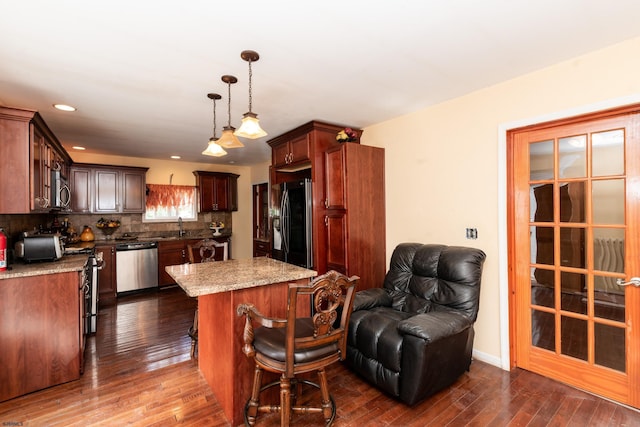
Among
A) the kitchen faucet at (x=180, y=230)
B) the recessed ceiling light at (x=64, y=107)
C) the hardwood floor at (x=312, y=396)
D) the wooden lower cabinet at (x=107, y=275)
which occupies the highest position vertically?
the recessed ceiling light at (x=64, y=107)

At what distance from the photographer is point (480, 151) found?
2803 mm

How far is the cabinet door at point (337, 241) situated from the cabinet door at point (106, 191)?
4125 millimetres

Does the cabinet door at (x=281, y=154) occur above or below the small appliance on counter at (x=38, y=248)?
above

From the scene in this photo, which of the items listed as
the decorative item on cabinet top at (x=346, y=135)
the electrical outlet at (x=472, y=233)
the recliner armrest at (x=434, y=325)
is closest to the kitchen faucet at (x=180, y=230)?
the decorative item on cabinet top at (x=346, y=135)

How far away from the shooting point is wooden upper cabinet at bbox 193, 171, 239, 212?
6.29 meters

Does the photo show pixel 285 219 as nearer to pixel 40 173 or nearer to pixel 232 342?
pixel 232 342

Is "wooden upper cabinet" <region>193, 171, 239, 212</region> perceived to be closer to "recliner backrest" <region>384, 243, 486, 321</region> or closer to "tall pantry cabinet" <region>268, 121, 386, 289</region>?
"tall pantry cabinet" <region>268, 121, 386, 289</region>

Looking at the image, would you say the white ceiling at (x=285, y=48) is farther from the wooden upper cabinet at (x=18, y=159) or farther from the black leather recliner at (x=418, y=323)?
the black leather recliner at (x=418, y=323)

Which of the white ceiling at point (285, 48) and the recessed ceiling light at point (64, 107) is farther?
the recessed ceiling light at point (64, 107)

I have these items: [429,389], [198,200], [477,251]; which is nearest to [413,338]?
[429,389]

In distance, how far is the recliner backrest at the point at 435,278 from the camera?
2.51 meters

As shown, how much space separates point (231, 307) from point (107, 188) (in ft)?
15.3

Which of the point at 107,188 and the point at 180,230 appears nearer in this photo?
the point at 107,188

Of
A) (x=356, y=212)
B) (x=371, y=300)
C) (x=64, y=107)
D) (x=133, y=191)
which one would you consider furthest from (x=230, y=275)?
(x=133, y=191)
